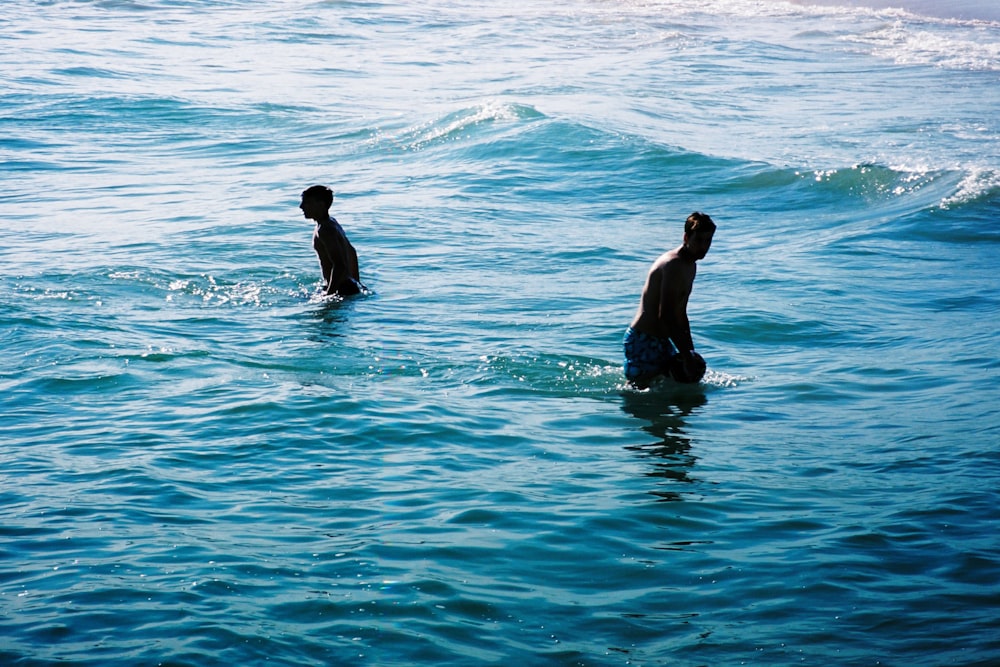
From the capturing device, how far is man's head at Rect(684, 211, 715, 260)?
26.3ft

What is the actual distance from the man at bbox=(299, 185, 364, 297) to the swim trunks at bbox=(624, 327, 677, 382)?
367cm

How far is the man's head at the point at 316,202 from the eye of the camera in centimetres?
1128

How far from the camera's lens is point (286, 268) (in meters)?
13.3

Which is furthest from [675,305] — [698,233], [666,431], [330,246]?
[330,246]

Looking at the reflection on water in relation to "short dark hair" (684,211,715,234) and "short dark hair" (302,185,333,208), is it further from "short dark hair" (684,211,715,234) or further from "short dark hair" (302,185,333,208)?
"short dark hair" (302,185,333,208)

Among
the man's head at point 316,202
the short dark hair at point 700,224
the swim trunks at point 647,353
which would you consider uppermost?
the short dark hair at point 700,224

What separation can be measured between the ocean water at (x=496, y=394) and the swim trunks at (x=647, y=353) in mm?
277

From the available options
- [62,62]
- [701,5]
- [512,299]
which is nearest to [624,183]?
[512,299]

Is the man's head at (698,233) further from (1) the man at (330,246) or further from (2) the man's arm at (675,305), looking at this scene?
(1) the man at (330,246)

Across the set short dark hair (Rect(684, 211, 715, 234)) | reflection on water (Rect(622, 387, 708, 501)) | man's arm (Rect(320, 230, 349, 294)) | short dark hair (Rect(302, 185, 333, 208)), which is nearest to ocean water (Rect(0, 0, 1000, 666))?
reflection on water (Rect(622, 387, 708, 501))

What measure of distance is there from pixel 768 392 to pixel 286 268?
6255mm

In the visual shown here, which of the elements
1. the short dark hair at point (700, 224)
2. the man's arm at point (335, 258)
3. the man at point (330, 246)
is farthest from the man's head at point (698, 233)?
the man's arm at point (335, 258)

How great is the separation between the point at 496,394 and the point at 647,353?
1.26m

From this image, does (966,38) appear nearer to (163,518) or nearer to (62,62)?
(62,62)
